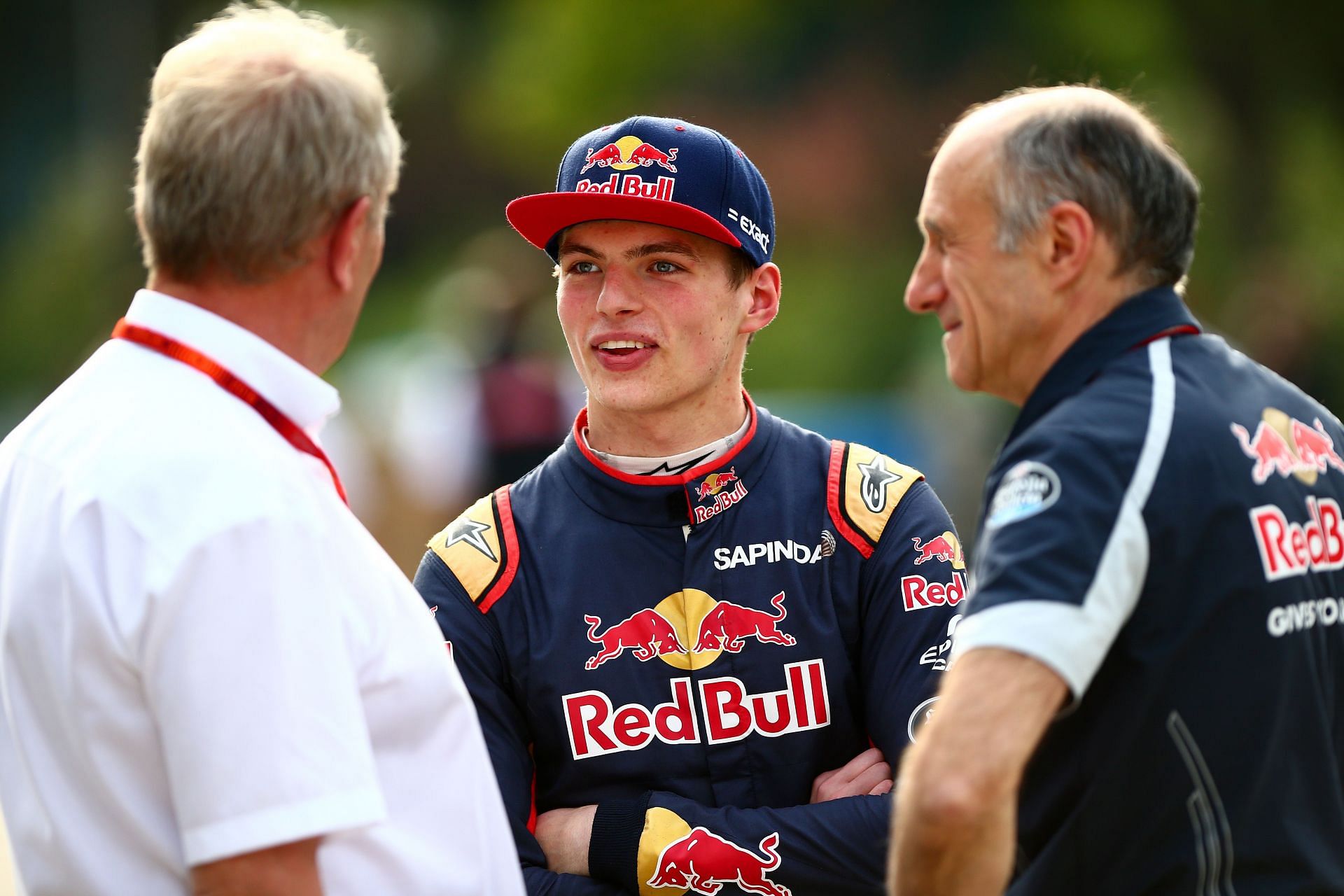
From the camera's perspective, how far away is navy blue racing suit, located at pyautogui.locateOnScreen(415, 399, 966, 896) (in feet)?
9.25

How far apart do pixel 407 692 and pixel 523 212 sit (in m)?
1.29

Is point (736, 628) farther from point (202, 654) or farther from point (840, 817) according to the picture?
point (202, 654)

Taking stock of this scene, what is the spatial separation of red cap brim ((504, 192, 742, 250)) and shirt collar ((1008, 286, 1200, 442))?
0.90 meters

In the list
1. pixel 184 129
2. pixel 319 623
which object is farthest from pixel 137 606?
pixel 184 129

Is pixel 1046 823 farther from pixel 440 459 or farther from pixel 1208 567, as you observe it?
pixel 440 459

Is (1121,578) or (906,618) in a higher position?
(1121,578)

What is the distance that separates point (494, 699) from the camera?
2945 millimetres

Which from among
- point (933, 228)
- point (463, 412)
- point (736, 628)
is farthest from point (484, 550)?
point (463, 412)

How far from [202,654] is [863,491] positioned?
62.5 inches

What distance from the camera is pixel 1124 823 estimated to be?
2162 millimetres

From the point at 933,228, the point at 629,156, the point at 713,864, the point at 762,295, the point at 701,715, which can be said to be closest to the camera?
the point at 933,228

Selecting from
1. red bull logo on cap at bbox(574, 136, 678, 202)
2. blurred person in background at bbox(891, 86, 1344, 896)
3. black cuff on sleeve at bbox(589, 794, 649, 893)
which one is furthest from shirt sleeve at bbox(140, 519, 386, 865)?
red bull logo on cap at bbox(574, 136, 678, 202)

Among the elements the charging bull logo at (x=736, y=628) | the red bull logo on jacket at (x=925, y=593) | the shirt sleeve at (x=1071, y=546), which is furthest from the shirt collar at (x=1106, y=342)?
the charging bull logo at (x=736, y=628)

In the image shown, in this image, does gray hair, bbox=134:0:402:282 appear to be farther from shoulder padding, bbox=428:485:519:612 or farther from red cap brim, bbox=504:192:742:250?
shoulder padding, bbox=428:485:519:612
